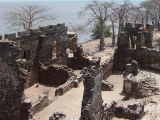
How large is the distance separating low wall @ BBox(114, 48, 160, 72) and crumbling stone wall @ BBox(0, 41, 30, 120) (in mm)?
14811

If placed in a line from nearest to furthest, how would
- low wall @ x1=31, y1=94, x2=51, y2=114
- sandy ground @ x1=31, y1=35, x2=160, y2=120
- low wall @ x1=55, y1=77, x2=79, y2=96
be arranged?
sandy ground @ x1=31, y1=35, x2=160, y2=120 → low wall @ x1=31, y1=94, x2=51, y2=114 → low wall @ x1=55, y1=77, x2=79, y2=96

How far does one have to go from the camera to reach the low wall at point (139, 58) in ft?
113

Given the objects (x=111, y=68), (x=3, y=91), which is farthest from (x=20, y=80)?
(x=111, y=68)

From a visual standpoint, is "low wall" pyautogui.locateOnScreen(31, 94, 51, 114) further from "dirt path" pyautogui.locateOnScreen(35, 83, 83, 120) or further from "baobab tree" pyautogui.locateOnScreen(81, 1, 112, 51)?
"baobab tree" pyautogui.locateOnScreen(81, 1, 112, 51)

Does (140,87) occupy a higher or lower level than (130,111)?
higher

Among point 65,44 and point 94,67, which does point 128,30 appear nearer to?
point 65,44

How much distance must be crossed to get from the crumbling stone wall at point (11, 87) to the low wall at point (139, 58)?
14811 mm

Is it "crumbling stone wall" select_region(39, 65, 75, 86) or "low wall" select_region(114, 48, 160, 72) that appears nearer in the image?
"crumbling stone wall" select_region(39, 65, 75, 86)

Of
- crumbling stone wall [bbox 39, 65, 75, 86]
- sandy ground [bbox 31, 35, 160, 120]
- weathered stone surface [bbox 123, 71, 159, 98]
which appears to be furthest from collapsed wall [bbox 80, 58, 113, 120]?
crumbling stone wall [bbox 39, 65, 75, 86]

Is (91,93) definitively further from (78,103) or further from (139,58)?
(139,58)

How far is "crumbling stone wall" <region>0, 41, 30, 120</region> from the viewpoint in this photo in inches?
869

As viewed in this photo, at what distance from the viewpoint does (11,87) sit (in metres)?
22.3

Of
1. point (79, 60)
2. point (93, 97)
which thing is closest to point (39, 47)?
point (79, 60)

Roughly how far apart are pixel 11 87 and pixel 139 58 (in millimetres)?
15805
